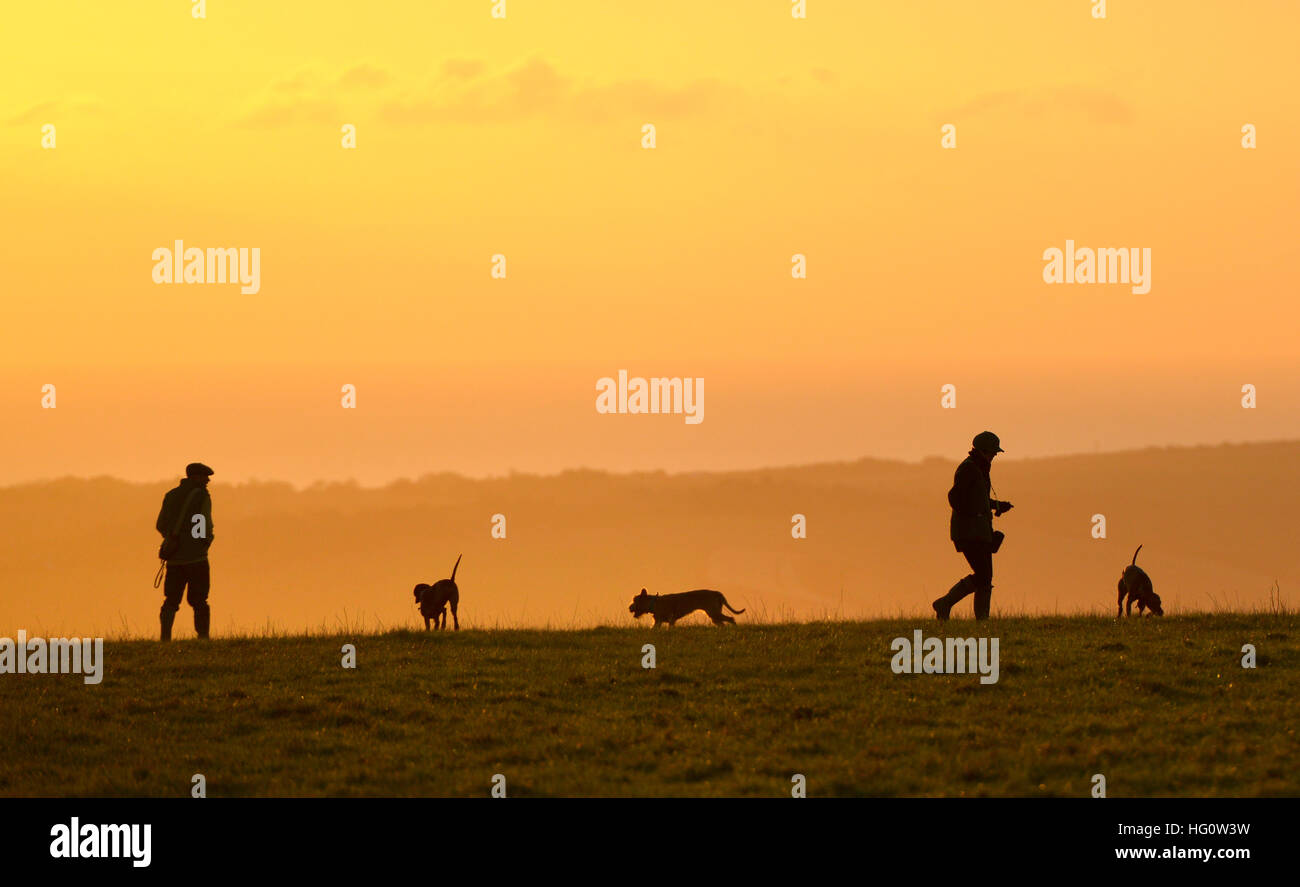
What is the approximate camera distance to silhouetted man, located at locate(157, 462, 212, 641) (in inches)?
892

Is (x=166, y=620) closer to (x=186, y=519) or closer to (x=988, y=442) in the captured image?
(x=186, y=519)

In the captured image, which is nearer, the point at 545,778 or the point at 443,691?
the point at 545,778

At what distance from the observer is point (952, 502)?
21844 millimetres

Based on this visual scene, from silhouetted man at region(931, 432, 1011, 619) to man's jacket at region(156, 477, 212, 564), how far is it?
35.7ft

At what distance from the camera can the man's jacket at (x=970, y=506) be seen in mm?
21672

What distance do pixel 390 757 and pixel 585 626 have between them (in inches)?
323

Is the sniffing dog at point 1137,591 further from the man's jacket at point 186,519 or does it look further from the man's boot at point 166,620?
the man's boot at point 166,620

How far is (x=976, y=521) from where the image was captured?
2170 cm

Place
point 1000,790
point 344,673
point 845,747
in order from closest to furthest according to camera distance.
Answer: point 1000,790
point 845,747
point 344,673

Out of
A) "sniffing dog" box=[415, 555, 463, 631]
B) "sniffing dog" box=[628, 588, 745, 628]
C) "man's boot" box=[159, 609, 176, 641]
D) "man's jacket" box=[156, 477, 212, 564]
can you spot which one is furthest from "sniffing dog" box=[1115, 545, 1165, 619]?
"man's boot" box=[159, 609, 176, 641]

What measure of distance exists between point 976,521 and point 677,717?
7.38 meters
